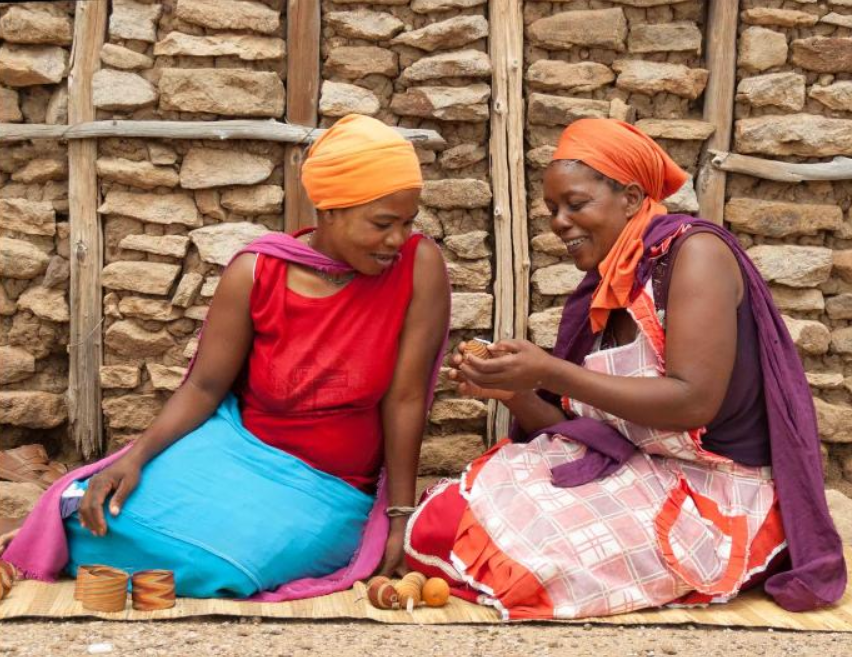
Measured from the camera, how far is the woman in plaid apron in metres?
3.38

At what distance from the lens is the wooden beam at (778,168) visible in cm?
499

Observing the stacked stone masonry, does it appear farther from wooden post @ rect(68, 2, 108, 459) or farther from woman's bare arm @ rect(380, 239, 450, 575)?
woman's bare arm @ rect(380, 239, 450, 575)

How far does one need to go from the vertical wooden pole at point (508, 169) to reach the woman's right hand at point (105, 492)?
1896 mm

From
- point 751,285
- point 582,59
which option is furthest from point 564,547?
point 582,59

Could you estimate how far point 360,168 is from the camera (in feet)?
11.9

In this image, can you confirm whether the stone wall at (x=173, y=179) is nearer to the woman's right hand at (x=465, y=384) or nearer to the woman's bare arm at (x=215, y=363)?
the woman's bare arm at (x=215, y=363)

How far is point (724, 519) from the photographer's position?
3.52 metres

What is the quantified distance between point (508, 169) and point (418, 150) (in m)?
0.38

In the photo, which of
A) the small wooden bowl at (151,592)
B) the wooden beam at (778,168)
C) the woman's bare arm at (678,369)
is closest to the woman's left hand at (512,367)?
the woman's bare arm at (678,369)

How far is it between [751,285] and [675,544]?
0.79 meters

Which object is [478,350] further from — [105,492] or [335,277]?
[105,492]

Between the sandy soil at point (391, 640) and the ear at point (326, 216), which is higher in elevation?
the ear at point (326, 216)

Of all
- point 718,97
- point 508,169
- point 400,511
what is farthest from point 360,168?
point 718,97

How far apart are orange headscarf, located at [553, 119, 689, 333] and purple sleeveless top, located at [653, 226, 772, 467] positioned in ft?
0.34
